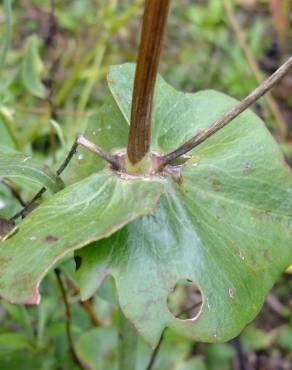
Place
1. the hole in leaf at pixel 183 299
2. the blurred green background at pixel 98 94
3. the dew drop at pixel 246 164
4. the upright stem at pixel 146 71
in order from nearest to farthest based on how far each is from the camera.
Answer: the upright stem at pixel 146 71
the dew drop at pixel 246 164
the blurred green background at pixel 98 94
the hole in leaf at pixel 183 299

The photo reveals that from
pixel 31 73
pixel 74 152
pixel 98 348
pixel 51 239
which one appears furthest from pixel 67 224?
pixel 31 73

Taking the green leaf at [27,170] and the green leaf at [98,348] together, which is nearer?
the green leaf at [27,170]

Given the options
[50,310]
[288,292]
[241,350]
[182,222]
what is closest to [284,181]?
[182,222]

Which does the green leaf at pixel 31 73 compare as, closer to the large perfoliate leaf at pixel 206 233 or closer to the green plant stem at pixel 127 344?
the large perfoliate leaf at pixel 206 233

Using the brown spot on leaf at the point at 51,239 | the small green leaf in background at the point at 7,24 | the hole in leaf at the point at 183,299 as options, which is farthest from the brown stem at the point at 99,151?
the hole in leaf at the point at 183,299

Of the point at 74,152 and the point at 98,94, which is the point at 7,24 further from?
the point at 98,94

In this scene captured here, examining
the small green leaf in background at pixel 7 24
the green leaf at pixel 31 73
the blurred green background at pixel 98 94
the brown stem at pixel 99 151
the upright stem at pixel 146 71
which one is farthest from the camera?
the green leaf at pixel 31 73

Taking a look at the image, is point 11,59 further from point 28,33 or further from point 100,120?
point 100,120
